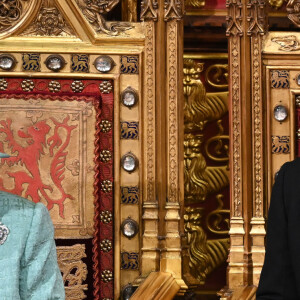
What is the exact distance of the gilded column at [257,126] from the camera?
4559mm

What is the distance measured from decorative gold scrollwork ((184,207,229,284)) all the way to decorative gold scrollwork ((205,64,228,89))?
68cm

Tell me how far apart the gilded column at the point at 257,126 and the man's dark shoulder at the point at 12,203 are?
6.10 ft

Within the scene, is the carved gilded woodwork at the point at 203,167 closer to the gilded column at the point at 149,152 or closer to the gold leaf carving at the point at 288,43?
the gilded column at the point at 149,152

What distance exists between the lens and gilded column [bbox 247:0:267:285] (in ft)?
15.0

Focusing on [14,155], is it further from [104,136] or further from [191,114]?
[191,114]

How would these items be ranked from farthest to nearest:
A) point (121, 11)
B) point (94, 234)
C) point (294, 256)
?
1. point (121, 11)
2. point (94, 234)
3. point (294, 256)

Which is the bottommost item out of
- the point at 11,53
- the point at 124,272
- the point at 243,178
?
the point at 124,272

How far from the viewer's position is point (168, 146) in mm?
4594

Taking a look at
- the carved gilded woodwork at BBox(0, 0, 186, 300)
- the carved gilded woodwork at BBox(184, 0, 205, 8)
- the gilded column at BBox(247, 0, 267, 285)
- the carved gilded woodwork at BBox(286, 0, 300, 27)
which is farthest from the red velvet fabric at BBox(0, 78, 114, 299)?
the carved gilded woodwork at BBox(286, 0, 300, 27)

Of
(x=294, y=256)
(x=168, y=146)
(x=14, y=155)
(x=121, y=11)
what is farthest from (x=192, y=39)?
(x=294, y=256)

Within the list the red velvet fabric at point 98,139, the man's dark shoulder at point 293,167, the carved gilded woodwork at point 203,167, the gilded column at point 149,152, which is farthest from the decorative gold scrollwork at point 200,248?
the man's dark shoulder at point 293,167

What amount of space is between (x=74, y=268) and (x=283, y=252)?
2068 mm

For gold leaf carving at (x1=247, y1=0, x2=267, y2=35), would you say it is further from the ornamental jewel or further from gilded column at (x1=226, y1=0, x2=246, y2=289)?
the ornamental jewel

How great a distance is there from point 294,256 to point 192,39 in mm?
2705
